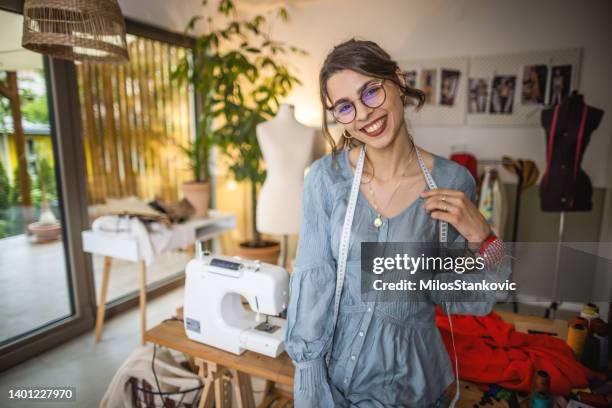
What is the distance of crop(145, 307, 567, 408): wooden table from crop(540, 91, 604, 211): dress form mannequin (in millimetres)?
1276

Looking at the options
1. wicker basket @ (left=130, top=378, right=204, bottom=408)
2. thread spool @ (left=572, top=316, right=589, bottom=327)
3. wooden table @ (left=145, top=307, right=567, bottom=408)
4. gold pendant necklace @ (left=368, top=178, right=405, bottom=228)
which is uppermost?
gold pendant necklace @ (left=368, top=178, right=405, bottom=228)

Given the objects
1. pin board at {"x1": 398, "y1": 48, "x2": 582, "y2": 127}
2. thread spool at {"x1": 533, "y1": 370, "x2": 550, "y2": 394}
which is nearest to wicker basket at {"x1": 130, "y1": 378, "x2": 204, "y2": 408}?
thread spool at {"x1": 533, "y1": 370, "x2": 550, "y2": 394}

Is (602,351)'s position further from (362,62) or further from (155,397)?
(155,397)

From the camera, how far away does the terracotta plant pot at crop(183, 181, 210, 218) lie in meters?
3.13

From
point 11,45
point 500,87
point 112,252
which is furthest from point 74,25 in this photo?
point 500,87

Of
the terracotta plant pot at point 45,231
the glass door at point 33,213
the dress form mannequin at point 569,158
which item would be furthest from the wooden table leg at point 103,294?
the dress form mannequin at point 569,158

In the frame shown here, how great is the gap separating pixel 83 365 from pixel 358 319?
225cm

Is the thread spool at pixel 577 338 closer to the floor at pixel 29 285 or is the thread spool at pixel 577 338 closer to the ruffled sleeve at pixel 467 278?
the ruffled sleeve at pixel 467 278

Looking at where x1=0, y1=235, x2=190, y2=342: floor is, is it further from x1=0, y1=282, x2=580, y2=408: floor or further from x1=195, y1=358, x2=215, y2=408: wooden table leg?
x1=195, y1=358, x2=215, y2=408: wooden table leg

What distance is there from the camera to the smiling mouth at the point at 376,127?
0.94 meters

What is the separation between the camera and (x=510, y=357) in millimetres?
1340

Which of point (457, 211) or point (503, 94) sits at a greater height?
point (503, 94)

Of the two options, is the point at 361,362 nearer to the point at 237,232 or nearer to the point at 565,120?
the point at 565,120

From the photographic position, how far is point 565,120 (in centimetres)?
256
